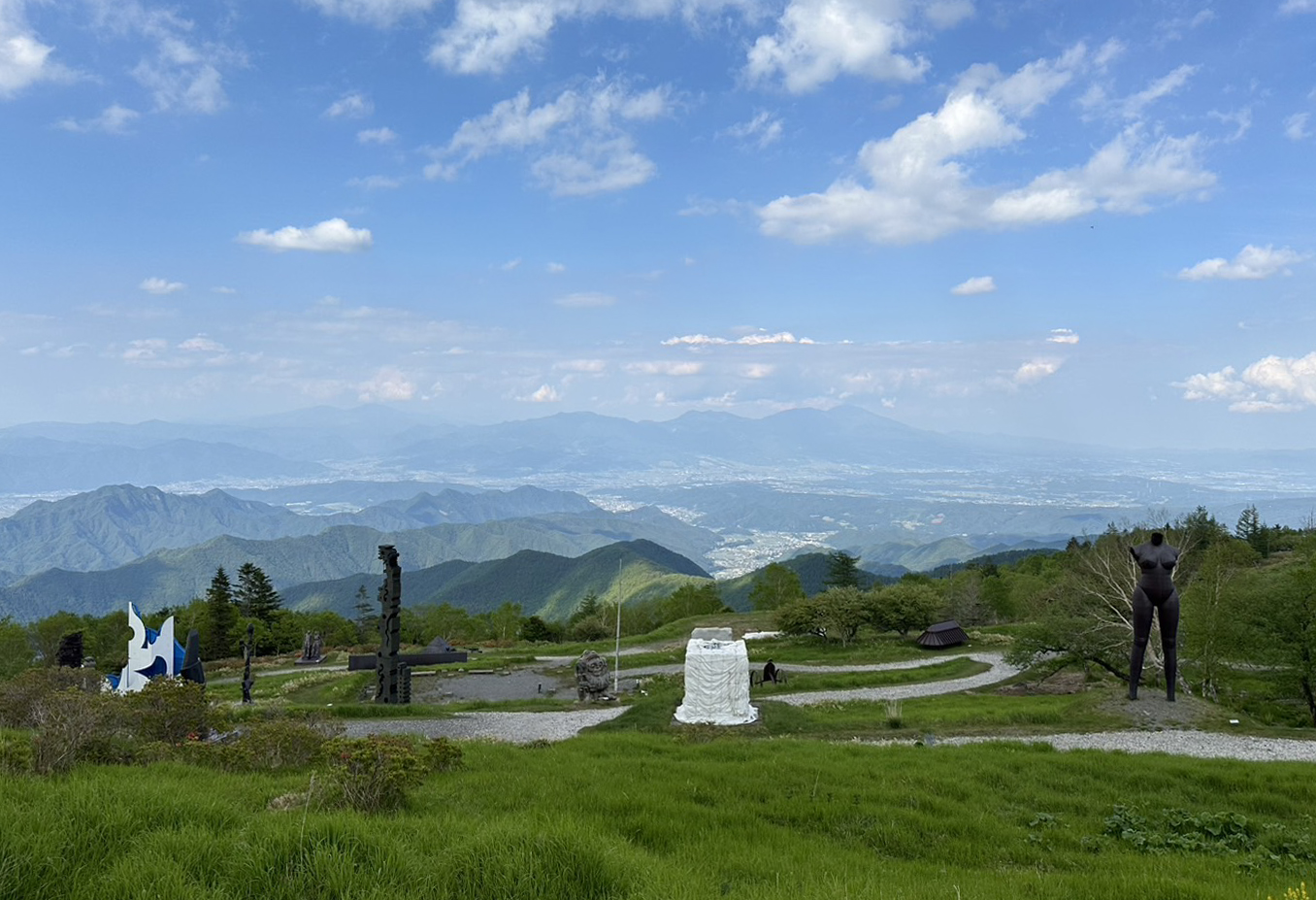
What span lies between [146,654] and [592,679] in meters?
14.4

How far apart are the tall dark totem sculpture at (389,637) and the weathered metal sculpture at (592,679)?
647 centimetres

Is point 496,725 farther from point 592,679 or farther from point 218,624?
point 218,624

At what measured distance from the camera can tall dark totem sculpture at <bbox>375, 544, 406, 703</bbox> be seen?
23.5 m

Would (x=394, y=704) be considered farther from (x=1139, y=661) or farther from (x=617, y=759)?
(x=1139, y=661)

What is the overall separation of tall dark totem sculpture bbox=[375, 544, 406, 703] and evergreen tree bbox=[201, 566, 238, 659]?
4578 centimetres

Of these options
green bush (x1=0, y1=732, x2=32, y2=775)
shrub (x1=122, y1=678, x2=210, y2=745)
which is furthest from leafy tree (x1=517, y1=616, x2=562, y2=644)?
green bush (x1=0, y1=732, x2=32, y2=775)

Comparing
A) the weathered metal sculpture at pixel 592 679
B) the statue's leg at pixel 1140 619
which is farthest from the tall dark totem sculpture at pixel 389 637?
the statue's leg at pixel 1140 619

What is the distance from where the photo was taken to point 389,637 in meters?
23.8

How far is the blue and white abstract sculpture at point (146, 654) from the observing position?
2056cm

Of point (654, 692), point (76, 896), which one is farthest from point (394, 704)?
point (76, 896)

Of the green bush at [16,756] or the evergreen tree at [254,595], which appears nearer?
the green bush at [16,756]

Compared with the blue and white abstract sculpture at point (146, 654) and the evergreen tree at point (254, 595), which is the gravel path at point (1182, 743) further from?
the evergreen tree at point (254, 595)

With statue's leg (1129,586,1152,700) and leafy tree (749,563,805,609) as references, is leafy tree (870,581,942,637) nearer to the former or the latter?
leafy tree (749,563,805,609)

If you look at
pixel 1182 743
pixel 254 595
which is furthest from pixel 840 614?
pixel 254 595
